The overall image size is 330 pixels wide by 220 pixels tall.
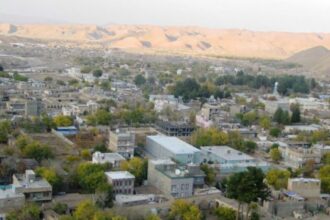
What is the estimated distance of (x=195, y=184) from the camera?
16.8 m

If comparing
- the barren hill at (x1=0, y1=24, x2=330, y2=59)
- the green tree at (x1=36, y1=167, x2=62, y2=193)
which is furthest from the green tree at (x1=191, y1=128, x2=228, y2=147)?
the barren hill at (x1=0, y1=24, x2=330, y2=59)

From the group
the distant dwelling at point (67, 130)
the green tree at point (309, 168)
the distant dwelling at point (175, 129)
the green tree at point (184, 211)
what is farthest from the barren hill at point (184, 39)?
the green tree at point (184, 211)

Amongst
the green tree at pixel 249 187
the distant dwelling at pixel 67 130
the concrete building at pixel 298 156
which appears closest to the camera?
the green tree at pixel 249 187

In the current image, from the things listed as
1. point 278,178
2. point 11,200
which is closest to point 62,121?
point 11,200

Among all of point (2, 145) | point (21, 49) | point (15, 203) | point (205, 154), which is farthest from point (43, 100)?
point (21, 49)

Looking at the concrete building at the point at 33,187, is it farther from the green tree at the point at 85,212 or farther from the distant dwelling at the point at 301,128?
the distant dwelling at the point at 301,128

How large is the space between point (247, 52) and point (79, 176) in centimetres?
8535

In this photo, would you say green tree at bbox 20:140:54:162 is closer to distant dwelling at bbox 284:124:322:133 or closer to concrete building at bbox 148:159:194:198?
concrete building at bbox 148:159:194:198

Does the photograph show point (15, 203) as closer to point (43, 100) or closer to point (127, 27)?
point (43, 100)

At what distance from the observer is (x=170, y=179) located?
15.8 meters

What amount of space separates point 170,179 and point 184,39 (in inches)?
3536

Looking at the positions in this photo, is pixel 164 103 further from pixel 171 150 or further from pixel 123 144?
pixel 171 150

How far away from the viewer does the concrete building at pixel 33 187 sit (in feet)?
47.2

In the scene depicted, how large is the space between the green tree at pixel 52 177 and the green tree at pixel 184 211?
345 centimetres
